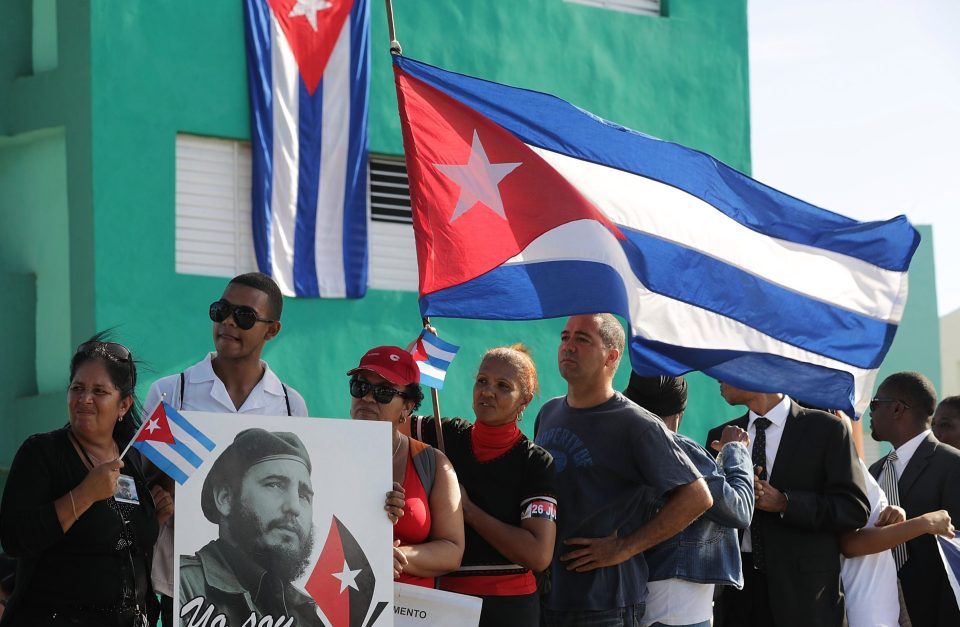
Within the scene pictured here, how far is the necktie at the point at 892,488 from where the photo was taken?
8.27 meters

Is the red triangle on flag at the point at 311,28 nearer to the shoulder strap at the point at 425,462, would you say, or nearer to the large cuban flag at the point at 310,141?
the large cuban flag at the point at 310,141

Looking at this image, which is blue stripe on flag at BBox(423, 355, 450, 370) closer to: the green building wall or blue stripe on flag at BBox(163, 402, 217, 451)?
blue stripe on flag at BBox(163, 402, 217, 451)

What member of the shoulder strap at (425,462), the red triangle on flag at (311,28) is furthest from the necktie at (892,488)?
the red triangle on flag at (311,28)

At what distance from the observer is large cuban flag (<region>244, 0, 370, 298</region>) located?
12.5 m

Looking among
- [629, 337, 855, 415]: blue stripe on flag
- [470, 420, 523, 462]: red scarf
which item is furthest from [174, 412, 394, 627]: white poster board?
[629, 337, 855, 415]: blue stripe on flag

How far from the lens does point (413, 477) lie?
569 centimetres

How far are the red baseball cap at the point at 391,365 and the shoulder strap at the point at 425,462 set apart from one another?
0.88 ft

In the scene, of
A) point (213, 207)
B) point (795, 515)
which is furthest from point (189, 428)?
point (213, 207)

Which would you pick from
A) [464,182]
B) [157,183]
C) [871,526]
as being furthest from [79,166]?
[871,526]

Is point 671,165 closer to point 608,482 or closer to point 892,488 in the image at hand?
point 608,482

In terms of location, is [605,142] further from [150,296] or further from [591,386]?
[150,296]

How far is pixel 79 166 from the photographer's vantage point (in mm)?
12328

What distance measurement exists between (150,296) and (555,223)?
613 centimetres

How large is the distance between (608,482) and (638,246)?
111cm
